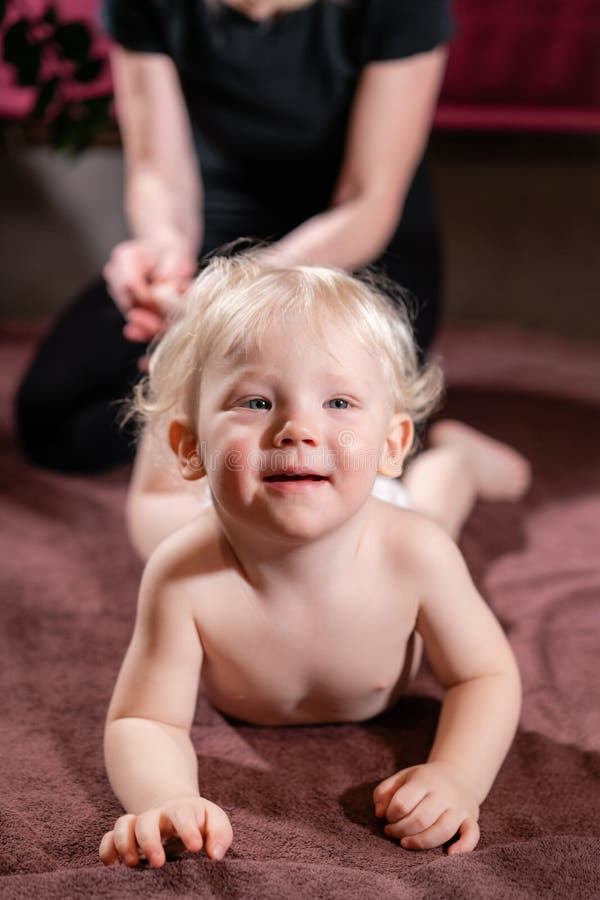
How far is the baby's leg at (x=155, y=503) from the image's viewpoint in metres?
1.21

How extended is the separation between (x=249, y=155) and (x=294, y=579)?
0.96 metres

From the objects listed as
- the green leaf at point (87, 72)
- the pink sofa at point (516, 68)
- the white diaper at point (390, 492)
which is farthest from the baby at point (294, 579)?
the pink sofa at point (516, 68)

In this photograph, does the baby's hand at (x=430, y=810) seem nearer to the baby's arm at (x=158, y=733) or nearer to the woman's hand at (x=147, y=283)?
the baby's arm at (x=158, y=733)

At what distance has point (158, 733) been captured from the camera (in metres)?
0.87

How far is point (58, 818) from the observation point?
2.82 ft

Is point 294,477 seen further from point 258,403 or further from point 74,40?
point 74,40

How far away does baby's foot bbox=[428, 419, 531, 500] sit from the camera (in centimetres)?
149

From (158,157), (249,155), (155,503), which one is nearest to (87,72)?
(158,157)

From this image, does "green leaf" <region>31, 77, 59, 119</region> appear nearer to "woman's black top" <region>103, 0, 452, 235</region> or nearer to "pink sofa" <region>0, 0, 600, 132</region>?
"woman's black top" <region>103, 0, 452, 235</region>

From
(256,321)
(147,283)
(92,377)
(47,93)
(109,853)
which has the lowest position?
(92,377)

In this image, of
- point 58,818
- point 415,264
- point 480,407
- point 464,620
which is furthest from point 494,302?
point 58,818

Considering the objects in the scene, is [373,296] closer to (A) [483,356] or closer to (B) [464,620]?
(B) [464,620]

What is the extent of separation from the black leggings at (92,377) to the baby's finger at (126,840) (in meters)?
0.88

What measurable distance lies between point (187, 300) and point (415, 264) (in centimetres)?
71
